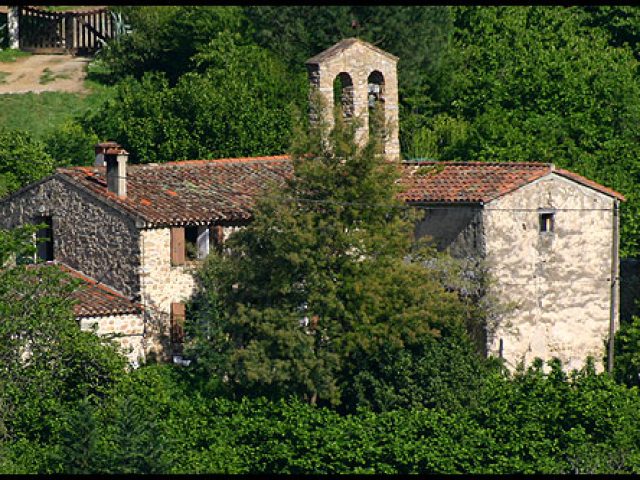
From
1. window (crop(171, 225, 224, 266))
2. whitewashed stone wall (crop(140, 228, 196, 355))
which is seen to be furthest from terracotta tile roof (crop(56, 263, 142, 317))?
window (crop(171, 225, 224, 266))

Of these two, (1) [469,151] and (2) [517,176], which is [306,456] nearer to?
(2) [517,176]

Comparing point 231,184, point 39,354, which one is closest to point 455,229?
point 231,184

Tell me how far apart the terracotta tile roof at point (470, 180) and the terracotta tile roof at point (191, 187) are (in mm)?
2833

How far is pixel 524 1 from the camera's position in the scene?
2205 inches

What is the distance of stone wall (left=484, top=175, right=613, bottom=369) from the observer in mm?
36094

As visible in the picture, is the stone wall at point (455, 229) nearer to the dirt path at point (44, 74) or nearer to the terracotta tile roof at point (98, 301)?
the terracotta tile roof at point (98, 301)

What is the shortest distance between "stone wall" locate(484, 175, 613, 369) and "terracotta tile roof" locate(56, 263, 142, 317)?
7.30m

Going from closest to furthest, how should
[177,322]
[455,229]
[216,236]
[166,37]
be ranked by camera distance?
[177,322] < [216,236] < [455,229] < [166,37]

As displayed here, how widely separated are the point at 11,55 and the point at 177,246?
85.9 feet

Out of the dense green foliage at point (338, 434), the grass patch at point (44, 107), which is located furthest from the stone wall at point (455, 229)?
the grass patch at point (44, 107)

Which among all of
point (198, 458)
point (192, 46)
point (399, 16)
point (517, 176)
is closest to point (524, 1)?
point (399, 16)

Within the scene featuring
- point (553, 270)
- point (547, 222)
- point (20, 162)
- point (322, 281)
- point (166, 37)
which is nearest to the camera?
→ point (322, 281)

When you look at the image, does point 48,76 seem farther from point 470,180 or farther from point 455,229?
point 455,229

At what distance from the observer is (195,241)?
36031 millimetres
